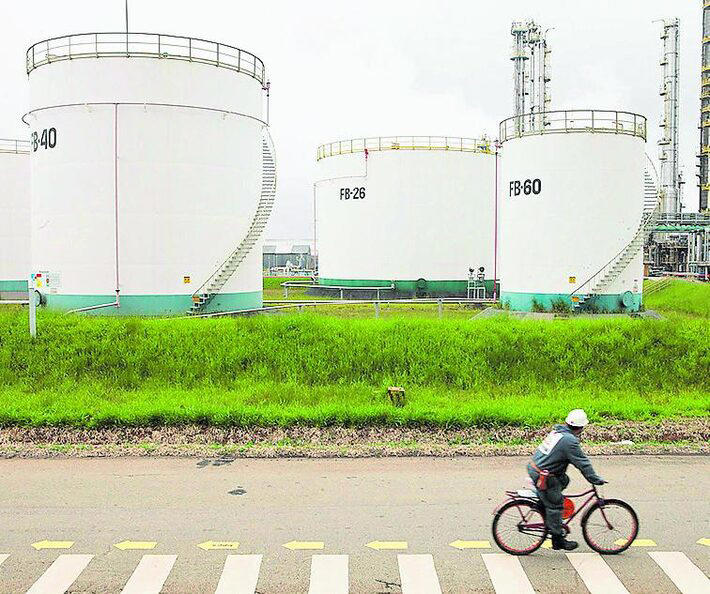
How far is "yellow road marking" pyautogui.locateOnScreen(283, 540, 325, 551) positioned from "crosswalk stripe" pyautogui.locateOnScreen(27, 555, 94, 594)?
1.96 metres

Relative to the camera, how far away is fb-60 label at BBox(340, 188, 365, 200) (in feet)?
141

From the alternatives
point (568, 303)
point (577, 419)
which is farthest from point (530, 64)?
point (577, 419)

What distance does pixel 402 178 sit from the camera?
138 ft

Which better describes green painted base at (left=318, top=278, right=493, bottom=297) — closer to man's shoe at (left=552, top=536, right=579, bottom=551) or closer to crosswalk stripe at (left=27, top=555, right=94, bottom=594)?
man's shoe at (left=552, top=536, right=579, bottom=551)

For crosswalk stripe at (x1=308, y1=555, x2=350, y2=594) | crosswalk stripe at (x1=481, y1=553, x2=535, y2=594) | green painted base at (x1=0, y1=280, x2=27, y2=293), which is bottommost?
crosswalk stripe at (x1=481, y1=553, x2=535, y2=594)

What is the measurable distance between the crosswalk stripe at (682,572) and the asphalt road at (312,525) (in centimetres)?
2

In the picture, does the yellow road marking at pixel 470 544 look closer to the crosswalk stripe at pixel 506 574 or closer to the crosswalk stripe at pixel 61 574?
the crosswalk stripe at pixel 506 574

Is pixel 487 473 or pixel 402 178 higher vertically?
pixel 402 178

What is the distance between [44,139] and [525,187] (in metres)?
18.2

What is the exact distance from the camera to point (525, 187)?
100ft

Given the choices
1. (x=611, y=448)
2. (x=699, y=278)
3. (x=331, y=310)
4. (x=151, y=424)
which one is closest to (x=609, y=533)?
(x=611, y=448)

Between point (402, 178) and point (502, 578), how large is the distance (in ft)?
118

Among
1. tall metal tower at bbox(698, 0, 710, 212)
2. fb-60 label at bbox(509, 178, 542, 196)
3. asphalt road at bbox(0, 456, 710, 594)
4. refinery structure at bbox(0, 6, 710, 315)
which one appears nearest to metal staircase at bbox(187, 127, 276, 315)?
refinery structure at bbox(0, 6, 710, 315)

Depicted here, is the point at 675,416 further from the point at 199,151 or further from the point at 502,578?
the point at 199,151
